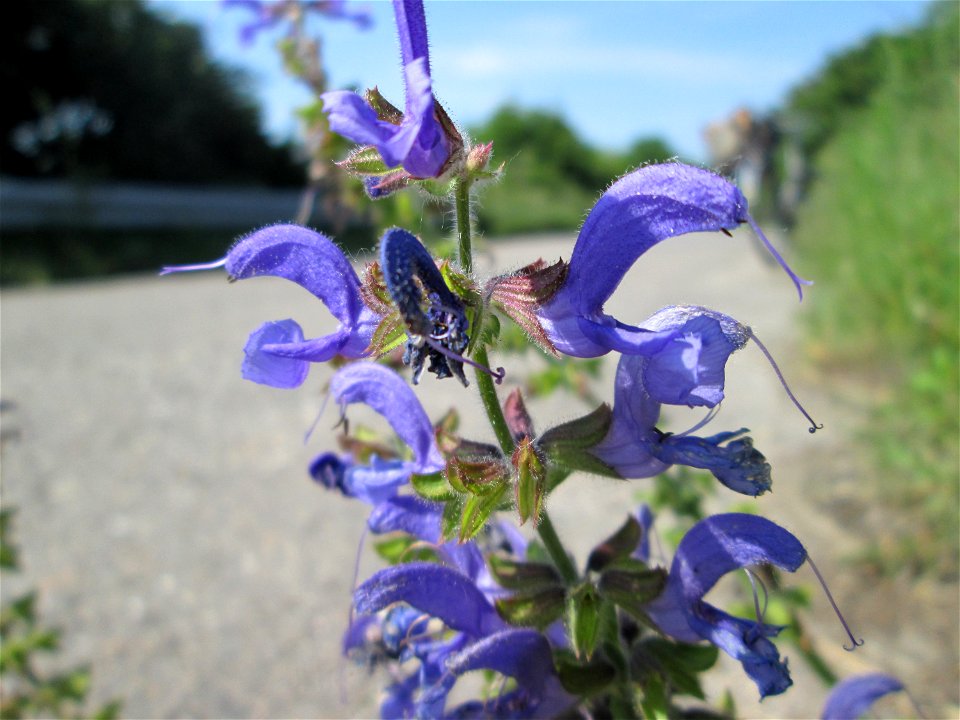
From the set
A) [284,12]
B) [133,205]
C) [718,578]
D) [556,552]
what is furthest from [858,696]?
[133,205]

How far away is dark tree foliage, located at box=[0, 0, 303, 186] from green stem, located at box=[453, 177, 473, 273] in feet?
38.6

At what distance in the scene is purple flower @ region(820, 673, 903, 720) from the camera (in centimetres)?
83

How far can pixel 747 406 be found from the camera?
3.58m

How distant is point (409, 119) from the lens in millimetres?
495

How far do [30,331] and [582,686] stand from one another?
519 cm

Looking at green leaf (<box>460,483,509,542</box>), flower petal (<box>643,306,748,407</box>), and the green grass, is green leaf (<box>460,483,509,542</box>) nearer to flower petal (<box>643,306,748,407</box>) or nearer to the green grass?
flower petal (<box>643,306,748,407</box>)

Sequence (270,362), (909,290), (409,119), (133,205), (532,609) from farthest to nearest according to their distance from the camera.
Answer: (133,205), (909,290), (532,609), (270,362), (409,119)

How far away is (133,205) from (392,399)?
11.7 m

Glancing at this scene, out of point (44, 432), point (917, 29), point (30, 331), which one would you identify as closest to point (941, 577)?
point (917, 29)

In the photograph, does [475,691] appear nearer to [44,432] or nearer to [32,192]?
[44,432]

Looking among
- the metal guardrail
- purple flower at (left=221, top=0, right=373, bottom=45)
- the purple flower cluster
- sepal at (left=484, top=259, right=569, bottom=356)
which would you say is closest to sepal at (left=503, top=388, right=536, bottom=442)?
the purple flower cluster

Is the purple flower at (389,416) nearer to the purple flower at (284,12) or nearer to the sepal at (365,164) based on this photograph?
the sepal at (365,164)

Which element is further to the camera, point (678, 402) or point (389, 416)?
point (389, 416)

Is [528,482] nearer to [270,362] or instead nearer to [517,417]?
[517,417]
